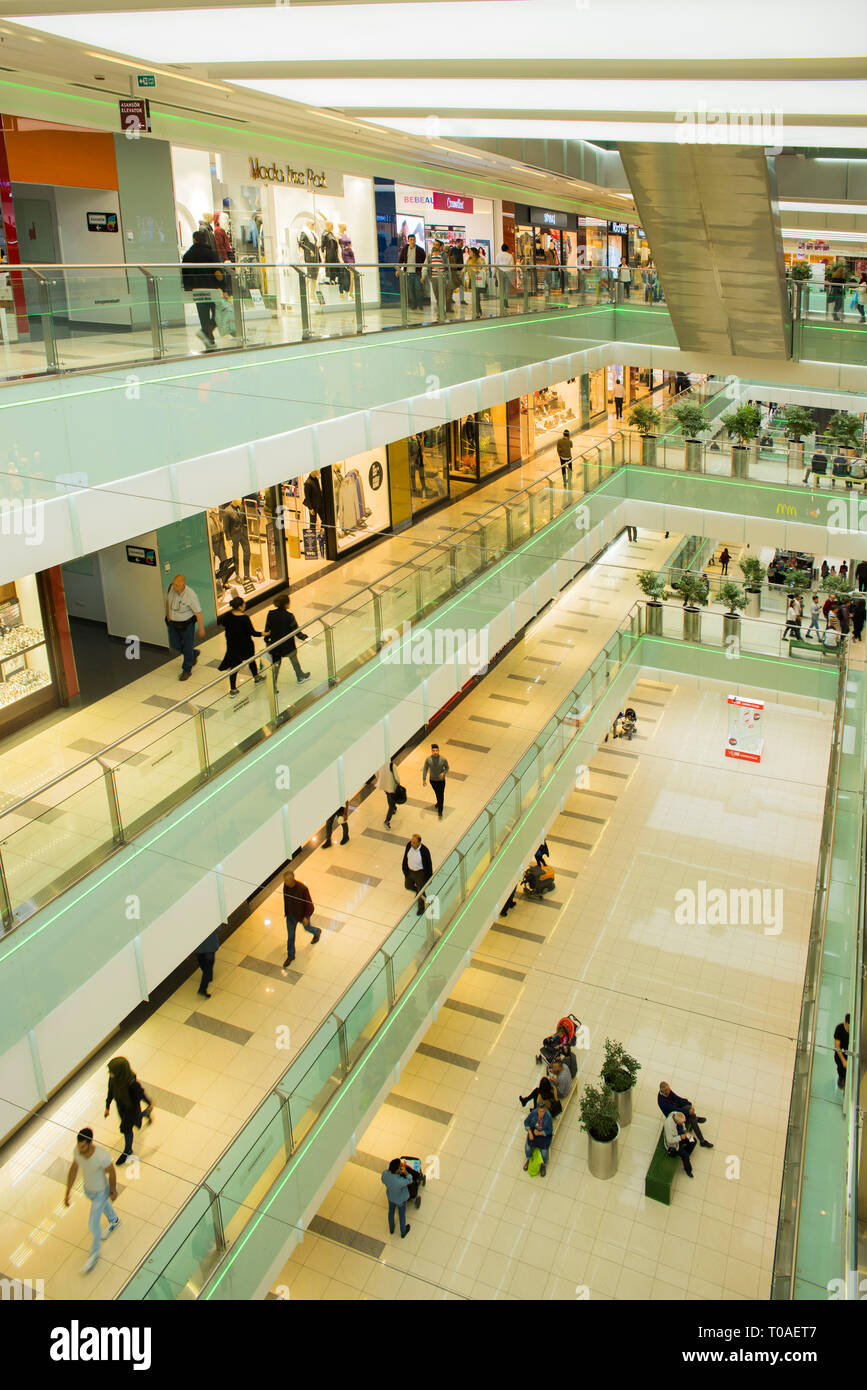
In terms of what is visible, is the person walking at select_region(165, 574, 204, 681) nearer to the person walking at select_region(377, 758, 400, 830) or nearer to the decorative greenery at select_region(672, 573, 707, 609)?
the person walking at select_region(377, 758, 400, 830)

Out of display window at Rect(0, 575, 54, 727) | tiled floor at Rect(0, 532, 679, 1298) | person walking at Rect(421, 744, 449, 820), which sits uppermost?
display window at Rect(0, 575, 54, 727)

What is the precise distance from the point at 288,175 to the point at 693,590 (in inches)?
386

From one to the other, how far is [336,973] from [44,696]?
4286mm

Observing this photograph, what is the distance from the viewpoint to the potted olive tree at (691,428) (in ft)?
63.4

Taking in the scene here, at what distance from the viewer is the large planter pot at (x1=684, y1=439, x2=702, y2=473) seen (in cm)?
1927

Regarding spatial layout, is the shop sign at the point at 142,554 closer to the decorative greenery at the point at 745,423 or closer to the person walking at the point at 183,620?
the person walking at the point at 183,620

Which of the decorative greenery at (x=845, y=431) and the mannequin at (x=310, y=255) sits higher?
the mannequin at (x=310, y=255)

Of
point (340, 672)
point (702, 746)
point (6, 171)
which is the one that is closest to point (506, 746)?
point (702, 746)

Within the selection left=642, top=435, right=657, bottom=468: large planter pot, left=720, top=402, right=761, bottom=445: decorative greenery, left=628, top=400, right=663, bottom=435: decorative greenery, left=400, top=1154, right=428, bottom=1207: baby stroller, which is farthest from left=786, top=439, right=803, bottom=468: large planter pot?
left=400, top=1154, right=428, bottom=1207: baby stroller

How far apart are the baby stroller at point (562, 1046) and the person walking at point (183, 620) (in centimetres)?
577

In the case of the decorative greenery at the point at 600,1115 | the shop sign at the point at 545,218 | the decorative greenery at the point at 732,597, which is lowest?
the decorative greenery at the point at 600,1115

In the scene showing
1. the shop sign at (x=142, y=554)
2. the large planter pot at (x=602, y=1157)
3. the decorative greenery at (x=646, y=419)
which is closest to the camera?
the large planter pot at (x=602, y=1157)

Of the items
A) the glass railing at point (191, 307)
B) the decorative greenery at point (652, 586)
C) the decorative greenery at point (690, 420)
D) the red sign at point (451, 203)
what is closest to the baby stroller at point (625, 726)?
the decorative greenery at point (652, 586)

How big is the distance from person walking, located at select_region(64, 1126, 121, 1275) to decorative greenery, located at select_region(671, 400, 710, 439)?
56.3ft
